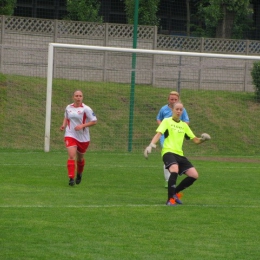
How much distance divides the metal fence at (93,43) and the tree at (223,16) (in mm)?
4300

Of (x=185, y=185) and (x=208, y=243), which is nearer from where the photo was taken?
(x=208, y=243)

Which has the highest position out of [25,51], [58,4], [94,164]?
[58,4]

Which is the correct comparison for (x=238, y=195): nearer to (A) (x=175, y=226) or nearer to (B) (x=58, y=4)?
(A) (x=175, y=226)

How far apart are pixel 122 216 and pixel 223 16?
25.6 m

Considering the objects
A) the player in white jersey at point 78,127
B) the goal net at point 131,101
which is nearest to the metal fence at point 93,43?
the goal net at point 131,101

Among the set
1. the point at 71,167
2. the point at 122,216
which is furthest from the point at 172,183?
the point at 71,167

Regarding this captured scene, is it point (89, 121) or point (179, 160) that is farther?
point (89, 121)

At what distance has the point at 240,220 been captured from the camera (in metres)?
11.4

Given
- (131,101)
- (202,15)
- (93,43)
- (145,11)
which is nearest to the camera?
(131,101)

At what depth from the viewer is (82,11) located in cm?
3444

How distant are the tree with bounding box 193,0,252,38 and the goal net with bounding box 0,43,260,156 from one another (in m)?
9.23

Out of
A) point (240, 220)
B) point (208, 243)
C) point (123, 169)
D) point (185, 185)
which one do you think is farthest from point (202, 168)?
point (208, 243)

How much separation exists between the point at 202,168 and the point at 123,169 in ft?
7.13

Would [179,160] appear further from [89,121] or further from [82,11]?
[82,11]
